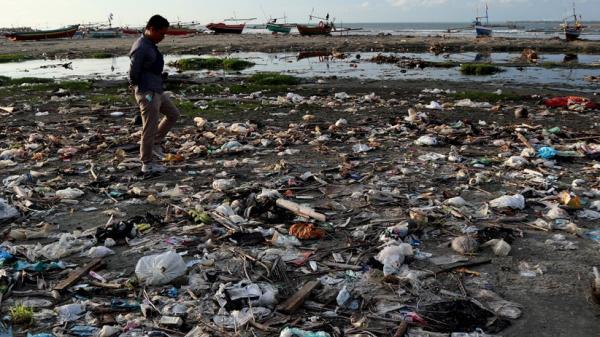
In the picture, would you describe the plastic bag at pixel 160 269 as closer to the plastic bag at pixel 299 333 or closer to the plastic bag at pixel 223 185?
the plastic bag at pixel 299 333

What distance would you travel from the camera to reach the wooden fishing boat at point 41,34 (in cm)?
5606

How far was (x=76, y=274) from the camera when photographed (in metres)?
4.07

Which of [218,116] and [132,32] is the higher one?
[132,32]

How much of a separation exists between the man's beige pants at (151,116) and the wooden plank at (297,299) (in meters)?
4.04

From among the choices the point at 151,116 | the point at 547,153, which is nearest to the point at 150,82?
the point at 151,116

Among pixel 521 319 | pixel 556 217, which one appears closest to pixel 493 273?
pixel 521 319

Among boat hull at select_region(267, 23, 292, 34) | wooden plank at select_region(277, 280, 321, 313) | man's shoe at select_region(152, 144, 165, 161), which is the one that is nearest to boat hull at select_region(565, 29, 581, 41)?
boat hull at select_region(267, 23, 292, 34)

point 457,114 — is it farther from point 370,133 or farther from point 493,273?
point 493,273

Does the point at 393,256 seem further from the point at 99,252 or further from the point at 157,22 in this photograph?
the point at 157,22

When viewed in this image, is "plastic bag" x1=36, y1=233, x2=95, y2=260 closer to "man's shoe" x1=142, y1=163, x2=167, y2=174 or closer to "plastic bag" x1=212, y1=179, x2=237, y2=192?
"plastic bag" x1=212, y1=179, x2=237, y2=192

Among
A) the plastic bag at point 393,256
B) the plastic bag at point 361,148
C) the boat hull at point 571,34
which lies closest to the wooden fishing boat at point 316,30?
the boat hull at point 571,34

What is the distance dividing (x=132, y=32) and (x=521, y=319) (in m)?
77.0

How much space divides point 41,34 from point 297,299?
6313cm

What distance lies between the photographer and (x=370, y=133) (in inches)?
380
